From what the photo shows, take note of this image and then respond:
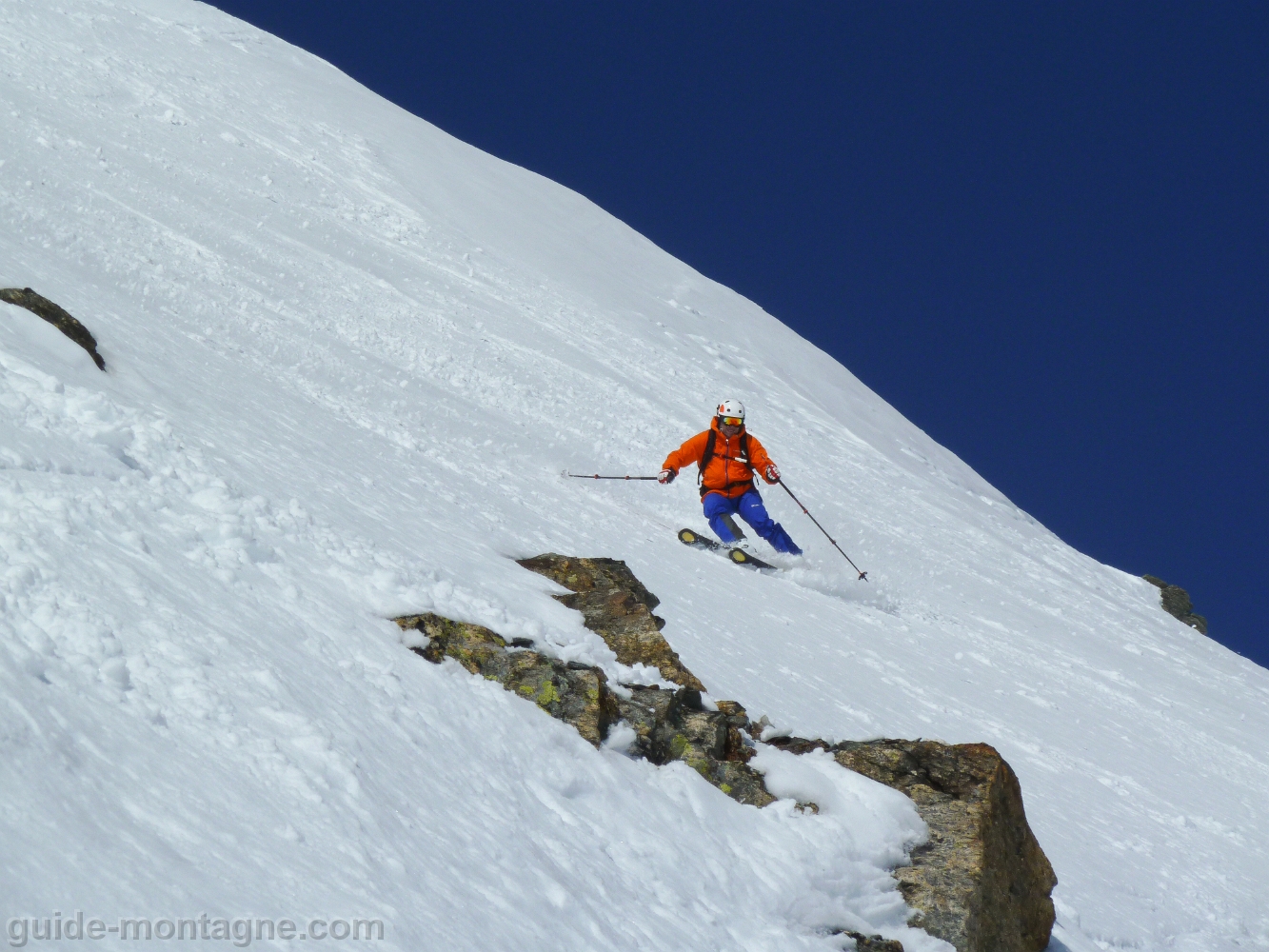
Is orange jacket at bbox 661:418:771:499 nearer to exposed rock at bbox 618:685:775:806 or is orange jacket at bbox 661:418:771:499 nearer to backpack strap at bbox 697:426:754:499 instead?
backpack strap at bbox 697:426:754:499

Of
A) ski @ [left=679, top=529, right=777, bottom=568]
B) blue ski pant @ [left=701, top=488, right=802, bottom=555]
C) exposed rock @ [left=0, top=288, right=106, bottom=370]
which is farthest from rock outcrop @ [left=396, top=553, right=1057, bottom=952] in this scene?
blue ski pant @ [left=701, top=488, right=802, bottom=555]

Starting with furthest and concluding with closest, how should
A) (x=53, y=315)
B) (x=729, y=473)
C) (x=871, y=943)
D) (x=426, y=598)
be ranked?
(x=729, y=473) < (x=53, y=315) < (x=426, y=598) < (x=871, y=943)

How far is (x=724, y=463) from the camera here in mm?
12906

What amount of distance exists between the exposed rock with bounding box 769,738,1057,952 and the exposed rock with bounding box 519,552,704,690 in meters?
0.78

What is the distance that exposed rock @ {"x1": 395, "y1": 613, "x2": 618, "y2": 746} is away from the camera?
5234 mm

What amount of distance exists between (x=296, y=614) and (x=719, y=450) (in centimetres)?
841

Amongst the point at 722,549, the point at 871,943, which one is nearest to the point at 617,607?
the point at 871,943

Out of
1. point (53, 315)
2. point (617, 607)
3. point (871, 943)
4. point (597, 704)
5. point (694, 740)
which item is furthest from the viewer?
point (53, 315)

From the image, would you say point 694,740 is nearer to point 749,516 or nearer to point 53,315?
point 53,315

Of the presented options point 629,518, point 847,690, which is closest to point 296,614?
point 847,690

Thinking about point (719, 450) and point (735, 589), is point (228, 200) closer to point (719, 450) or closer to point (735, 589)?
point (719, 450)

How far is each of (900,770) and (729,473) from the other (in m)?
7.15

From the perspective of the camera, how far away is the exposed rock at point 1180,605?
2273cm

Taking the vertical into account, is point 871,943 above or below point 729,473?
below
